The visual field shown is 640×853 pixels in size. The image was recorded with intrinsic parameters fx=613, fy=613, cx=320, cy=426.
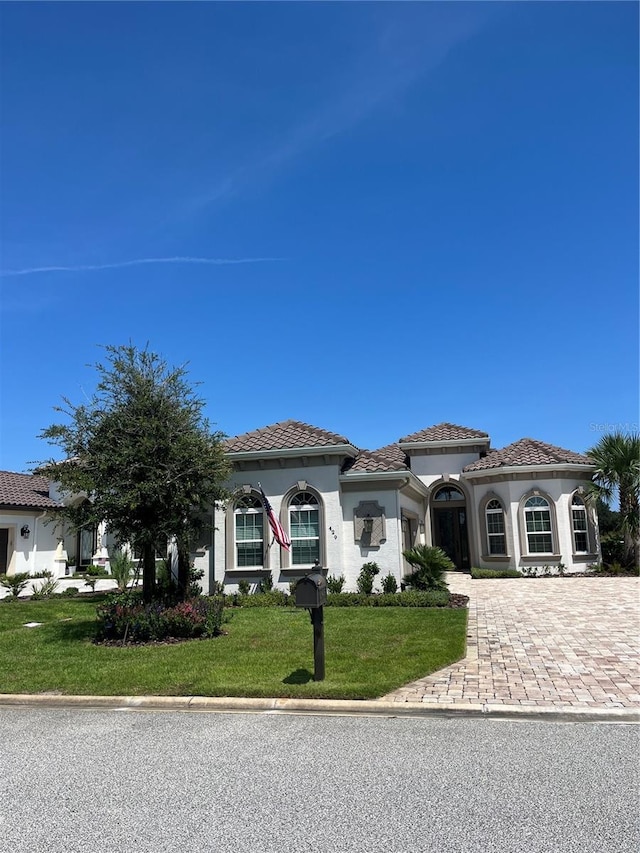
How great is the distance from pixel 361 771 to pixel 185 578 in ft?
33.7

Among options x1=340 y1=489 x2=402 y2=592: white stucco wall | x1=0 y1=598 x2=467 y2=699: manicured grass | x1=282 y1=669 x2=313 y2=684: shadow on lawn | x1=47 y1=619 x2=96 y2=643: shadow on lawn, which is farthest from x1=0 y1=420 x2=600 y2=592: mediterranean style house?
x1=282 y1=669 x2=313 y2=684: shadow on lawn

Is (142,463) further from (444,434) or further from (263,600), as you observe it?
(444,434)

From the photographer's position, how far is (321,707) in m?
7.06

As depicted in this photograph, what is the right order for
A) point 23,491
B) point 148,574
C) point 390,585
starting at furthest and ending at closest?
point 23,491 → point 390,585 → point 148,574

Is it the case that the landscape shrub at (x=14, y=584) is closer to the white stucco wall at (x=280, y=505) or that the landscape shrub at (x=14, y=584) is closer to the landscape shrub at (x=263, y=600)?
the white stucco wall at (x=280, y=505)

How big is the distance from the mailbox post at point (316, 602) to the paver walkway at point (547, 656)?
113 cm

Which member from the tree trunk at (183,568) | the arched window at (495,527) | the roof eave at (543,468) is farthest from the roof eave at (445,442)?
the tree trunk at (183,568)

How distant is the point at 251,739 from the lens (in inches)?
238

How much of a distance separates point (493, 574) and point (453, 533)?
367 cm

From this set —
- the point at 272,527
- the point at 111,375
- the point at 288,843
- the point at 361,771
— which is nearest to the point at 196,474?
the point at 111,375

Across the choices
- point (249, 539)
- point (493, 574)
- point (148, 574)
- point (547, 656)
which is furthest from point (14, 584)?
point (493, 574)

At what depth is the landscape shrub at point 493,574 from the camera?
23.5m

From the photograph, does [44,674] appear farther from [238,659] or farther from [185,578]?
[185,578]

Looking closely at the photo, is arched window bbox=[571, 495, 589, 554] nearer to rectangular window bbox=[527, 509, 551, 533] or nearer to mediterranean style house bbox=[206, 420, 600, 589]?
mediterranean style house bbox=[206, 420, 600, 589]
